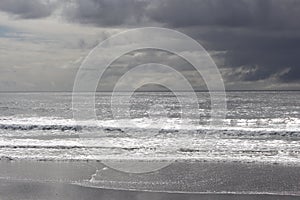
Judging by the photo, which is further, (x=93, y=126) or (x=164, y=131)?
(x=93, y=126)

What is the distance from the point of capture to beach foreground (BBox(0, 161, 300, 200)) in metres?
16.8

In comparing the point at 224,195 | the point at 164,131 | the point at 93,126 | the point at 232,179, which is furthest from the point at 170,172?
the point at 93,126

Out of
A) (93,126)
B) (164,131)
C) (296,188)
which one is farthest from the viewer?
(93,126)

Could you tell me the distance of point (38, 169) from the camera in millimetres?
21500

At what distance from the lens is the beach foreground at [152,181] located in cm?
1680

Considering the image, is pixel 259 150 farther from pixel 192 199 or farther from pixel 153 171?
pixel 192 199

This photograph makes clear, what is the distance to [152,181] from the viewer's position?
1900 centimetres

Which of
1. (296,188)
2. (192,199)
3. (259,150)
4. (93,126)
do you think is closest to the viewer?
(192,199)

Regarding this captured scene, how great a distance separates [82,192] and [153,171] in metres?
5.09

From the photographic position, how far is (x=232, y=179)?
1925 centimetres

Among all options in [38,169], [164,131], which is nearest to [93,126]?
[164,131]

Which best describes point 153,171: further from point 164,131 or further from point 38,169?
point 164,131

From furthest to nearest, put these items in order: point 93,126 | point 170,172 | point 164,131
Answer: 1. point 93,126
2. point 164,131
3. point 170,172

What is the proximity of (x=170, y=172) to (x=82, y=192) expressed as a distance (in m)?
5.10
